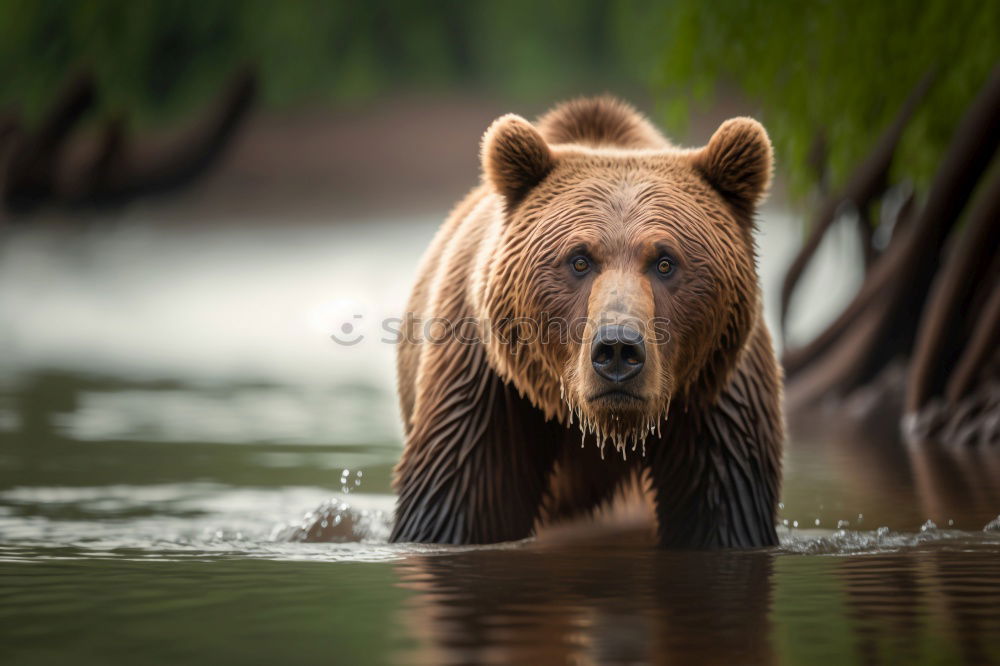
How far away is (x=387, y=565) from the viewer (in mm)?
6195

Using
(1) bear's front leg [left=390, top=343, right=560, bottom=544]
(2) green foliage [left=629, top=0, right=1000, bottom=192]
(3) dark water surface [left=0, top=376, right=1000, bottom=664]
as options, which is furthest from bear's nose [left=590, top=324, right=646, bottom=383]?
(2) green foliage [left=629, top=0, right=1000, bottom=192]

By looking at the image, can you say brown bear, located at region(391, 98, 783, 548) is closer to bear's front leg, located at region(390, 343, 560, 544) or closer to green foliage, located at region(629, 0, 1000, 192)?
bear's front leg, located at region(390, 343, 560, 544)

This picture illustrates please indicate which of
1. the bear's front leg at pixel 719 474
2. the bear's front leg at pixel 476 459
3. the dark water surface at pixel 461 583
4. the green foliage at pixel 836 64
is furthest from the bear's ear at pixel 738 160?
the green foliage at pixel 836 64

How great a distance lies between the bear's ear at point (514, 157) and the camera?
21.0 feet

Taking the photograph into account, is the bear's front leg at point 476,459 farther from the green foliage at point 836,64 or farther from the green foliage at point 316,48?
the green foliage at point 316,48

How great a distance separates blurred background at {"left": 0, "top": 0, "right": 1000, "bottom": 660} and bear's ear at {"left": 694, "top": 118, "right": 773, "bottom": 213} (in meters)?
0.32

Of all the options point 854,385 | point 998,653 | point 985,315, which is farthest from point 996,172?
point 998,653

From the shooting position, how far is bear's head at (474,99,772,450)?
579cm

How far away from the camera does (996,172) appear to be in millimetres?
11008

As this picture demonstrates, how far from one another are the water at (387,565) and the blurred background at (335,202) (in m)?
0.06

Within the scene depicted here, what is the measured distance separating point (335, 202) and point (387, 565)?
26.0 m

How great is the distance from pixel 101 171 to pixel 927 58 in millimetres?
19057

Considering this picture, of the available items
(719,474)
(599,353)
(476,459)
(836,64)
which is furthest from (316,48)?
(599,353)

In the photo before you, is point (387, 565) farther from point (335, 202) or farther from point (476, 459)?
point (335, 202)
